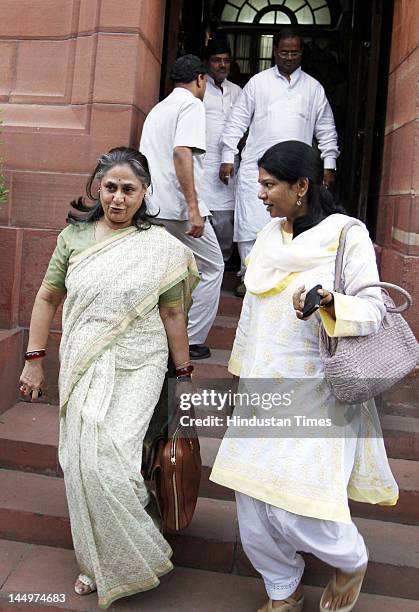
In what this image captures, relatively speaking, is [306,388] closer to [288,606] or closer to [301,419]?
[301,419]

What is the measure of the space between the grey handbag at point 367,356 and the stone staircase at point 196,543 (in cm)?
109

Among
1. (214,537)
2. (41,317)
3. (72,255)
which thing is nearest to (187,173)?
(72,255)

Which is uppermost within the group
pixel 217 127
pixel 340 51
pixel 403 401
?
pixel 340 51

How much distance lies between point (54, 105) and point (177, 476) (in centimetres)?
311

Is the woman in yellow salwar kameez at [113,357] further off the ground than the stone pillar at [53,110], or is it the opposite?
the stone pillar at [53,110]

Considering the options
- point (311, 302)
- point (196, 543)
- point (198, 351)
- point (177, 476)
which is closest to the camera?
point (311, 302)

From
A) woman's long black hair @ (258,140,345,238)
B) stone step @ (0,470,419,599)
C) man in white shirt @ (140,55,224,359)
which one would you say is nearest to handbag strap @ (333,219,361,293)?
woman's long black hair @ (258,140,345,238)

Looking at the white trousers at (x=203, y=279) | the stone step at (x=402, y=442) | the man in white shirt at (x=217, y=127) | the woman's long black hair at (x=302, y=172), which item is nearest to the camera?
the woman's long black hair at (x=302, y=172)

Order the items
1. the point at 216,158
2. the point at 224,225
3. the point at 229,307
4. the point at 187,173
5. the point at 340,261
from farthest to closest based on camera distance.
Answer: the point at 224,225 < the point at 216,158 < the point at 229,307 < the point at 187,173 < the point at 340,261

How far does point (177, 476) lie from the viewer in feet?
9.29

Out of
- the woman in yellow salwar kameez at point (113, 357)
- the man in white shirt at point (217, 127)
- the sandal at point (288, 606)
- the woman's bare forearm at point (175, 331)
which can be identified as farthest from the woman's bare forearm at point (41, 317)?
the man in white shirt at point (217, 127)

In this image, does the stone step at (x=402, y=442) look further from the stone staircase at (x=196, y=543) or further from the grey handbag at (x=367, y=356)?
the grey handbag at (x=367, y=356)

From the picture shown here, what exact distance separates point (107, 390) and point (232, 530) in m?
1.04

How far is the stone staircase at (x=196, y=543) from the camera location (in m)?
3.03
